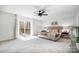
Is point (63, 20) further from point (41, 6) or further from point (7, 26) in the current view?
point (7, 26)

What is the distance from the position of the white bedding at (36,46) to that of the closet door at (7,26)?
0.17 meters

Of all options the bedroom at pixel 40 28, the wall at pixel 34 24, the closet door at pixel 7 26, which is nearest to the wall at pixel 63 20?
the bedroom at pixel 40 28

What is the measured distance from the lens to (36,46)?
2396 millimetres

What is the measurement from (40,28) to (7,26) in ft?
2.77

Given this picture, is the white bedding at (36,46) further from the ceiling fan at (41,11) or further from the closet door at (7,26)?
the ceiling fan at (41,11)

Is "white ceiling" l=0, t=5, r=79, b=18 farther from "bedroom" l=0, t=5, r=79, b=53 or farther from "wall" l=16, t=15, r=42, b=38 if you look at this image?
"wall" l=16, t=15, r=42, b=38

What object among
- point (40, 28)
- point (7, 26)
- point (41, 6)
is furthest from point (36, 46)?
point (41, 6)

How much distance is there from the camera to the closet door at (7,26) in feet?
7.64

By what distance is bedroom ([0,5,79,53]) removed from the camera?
2.33m

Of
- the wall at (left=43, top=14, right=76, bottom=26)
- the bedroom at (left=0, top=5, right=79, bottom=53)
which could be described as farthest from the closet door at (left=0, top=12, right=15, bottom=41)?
the wall at (left=43, top=14, right=76, bottom=26)

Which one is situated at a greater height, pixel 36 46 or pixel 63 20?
pixel 63 20
